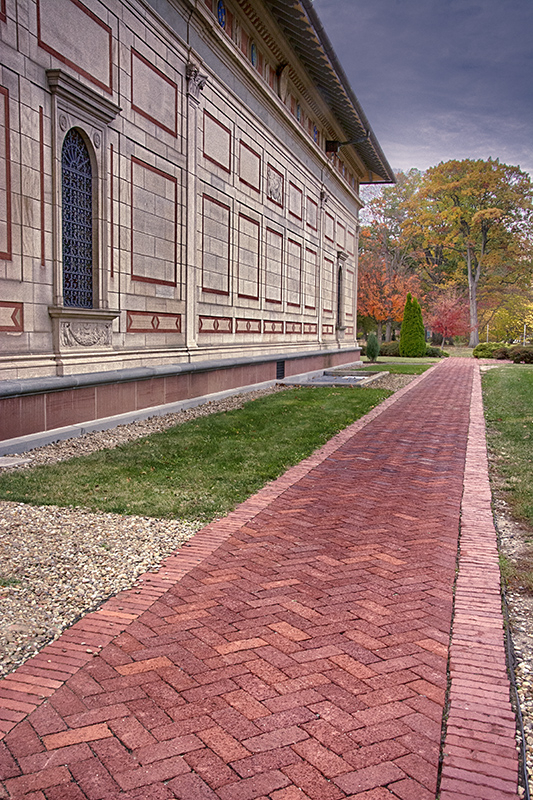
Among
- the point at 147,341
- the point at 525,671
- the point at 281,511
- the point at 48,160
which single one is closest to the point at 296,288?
the point at 147,341

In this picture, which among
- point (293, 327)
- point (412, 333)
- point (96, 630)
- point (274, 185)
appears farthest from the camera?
point (412, 333)

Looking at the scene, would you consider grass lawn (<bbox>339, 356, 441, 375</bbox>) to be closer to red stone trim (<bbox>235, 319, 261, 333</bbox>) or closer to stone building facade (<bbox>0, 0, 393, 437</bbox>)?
stone building facade (<bbox>0, 0, 393, 437</bbox>)

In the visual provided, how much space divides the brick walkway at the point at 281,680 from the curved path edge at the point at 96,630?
0.4 inches

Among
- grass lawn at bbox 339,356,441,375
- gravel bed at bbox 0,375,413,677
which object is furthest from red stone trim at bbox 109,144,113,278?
grass lawn at bbox 339,356,441,375

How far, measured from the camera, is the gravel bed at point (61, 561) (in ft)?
11.3

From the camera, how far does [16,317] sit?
7938mm

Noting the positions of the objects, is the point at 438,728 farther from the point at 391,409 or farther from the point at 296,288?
the point at 296,288

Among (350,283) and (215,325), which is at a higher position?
(350,283)

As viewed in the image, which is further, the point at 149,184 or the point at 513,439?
the point at 149,184

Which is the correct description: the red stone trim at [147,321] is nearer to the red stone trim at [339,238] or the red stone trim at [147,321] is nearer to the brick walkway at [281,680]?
the brick walkway at [281,680]

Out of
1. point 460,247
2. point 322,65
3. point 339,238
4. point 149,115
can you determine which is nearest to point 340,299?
point 339,238

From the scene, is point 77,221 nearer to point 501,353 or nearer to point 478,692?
point 478,692

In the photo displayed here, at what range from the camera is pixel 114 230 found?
9.95m

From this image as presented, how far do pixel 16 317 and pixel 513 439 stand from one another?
24.8ft
